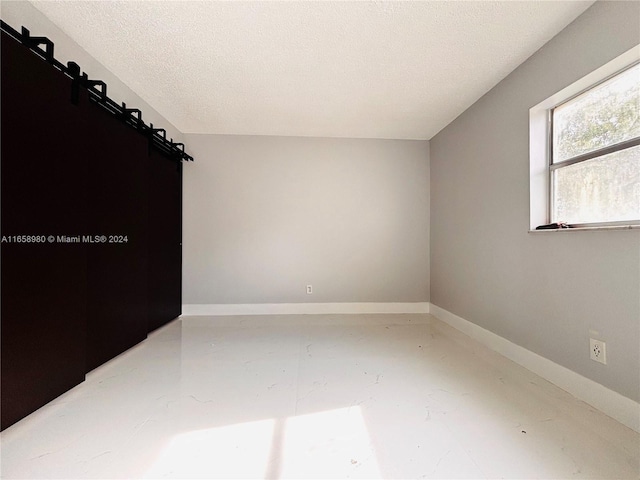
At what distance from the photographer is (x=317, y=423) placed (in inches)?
56.9

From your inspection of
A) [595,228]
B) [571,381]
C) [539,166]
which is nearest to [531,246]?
[595,228]

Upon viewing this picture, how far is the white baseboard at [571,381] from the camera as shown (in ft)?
4.68

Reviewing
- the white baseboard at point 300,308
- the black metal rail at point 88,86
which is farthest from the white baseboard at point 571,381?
the black metal rail at point 88,86

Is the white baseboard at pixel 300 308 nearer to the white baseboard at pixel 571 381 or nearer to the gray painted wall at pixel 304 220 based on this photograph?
the gray painted wall at pixel 304 220

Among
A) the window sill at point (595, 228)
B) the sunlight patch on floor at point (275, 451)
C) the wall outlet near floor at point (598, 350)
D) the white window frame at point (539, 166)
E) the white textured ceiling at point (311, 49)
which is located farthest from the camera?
the white window frame at point (539, 166)

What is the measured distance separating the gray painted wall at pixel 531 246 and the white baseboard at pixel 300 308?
515 millimetres

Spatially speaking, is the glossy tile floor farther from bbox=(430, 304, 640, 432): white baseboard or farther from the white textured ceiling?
the white textured ceiling

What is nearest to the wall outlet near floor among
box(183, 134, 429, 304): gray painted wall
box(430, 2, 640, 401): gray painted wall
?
box(430, 2, 640, 401): gray painted wall

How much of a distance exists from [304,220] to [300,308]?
47.0 inches

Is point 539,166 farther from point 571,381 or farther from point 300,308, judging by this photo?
point 300,308

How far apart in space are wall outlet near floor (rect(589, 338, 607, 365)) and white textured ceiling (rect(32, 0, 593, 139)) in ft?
6.45

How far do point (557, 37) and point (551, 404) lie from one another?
2334mm

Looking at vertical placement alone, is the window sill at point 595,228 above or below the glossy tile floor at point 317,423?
above

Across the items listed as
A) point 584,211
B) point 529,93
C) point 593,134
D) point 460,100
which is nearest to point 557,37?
point 529,93
